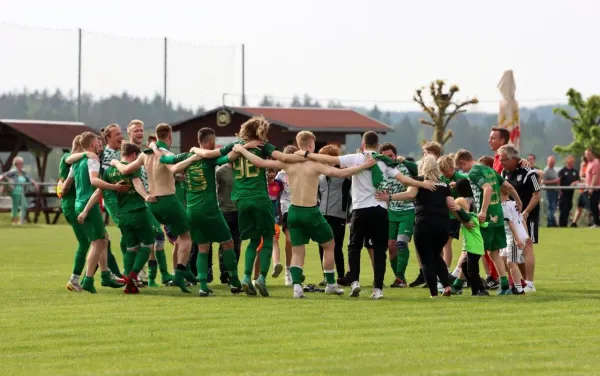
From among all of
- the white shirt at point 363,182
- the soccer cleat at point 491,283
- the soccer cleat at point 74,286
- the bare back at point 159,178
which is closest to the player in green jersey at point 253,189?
the white shirt at point 363,182

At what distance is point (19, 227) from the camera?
3428cm

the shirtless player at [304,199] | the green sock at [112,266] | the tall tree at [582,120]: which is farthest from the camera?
the tall tree at [582,120]

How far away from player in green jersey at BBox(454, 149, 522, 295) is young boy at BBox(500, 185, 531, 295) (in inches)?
5.4

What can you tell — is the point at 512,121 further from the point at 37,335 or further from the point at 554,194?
the point at 37,335

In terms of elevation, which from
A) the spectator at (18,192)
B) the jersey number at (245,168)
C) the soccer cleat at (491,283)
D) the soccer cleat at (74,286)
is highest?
the jersey number at (245,168)

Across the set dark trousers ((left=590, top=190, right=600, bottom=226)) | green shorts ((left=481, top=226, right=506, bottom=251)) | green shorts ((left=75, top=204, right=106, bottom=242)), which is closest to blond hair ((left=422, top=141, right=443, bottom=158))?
green shorts ((left=481, top=226, right=506, bottom=251))

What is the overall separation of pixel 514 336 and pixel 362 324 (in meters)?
1.45

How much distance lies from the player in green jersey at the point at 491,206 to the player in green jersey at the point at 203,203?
269 centimetres

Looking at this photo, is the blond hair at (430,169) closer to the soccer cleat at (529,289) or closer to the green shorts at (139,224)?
the soccer cleat at (529,289)

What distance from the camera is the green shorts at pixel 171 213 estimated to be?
14570 mm

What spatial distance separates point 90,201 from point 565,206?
2066cm

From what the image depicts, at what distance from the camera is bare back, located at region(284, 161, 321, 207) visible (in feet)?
45.1

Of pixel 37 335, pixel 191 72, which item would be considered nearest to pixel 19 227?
pixel 191 72

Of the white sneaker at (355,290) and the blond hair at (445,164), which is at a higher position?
the blond hair at (445,164)
